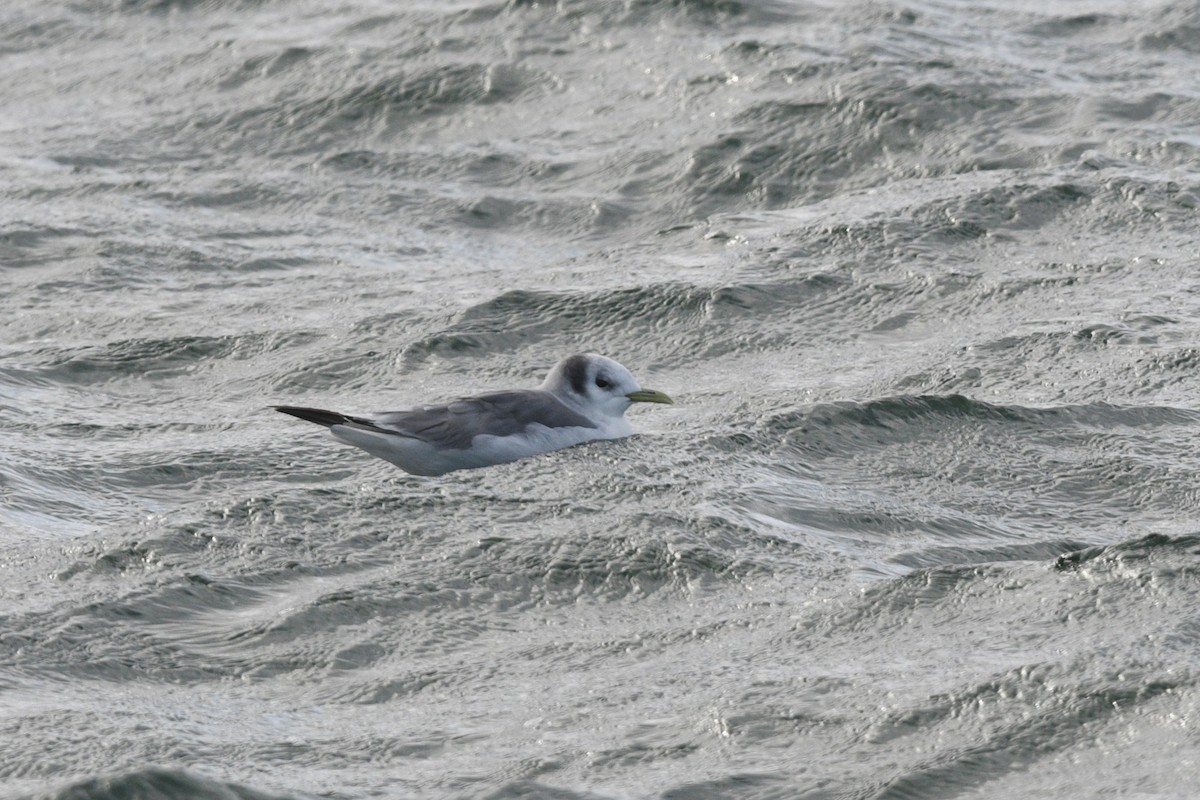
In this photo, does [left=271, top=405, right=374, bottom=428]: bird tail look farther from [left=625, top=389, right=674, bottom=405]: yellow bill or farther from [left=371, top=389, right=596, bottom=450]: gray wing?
[left=625, top=389, right=674, bottom=405]: yellow bill

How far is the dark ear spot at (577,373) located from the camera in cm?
814

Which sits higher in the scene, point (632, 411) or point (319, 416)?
point (319, 416)

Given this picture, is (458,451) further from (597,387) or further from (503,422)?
(597,387)

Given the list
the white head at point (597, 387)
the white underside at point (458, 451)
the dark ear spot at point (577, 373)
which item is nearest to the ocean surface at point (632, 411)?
the white underside at point (458, 451)

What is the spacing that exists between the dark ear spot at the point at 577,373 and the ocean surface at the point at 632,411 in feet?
1.20

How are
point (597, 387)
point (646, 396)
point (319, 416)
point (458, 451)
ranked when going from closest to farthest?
1. point (319, 416)
2. point (458, 451)
3. point (597, 387)
4. point (646, 396)

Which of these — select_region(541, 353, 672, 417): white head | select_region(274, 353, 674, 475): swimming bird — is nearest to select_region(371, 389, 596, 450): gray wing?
select_region(274, 353, 674, 475): swimming bird

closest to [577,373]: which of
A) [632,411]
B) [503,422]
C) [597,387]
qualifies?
[597,387]

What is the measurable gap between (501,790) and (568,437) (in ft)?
10.0

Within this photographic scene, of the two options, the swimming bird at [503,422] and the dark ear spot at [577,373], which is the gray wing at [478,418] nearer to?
the swimming bird at [503,422]

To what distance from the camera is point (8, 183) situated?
12195 mm

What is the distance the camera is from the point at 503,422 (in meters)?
7.81

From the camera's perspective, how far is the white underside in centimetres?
759

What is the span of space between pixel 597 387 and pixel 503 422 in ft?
1.69
